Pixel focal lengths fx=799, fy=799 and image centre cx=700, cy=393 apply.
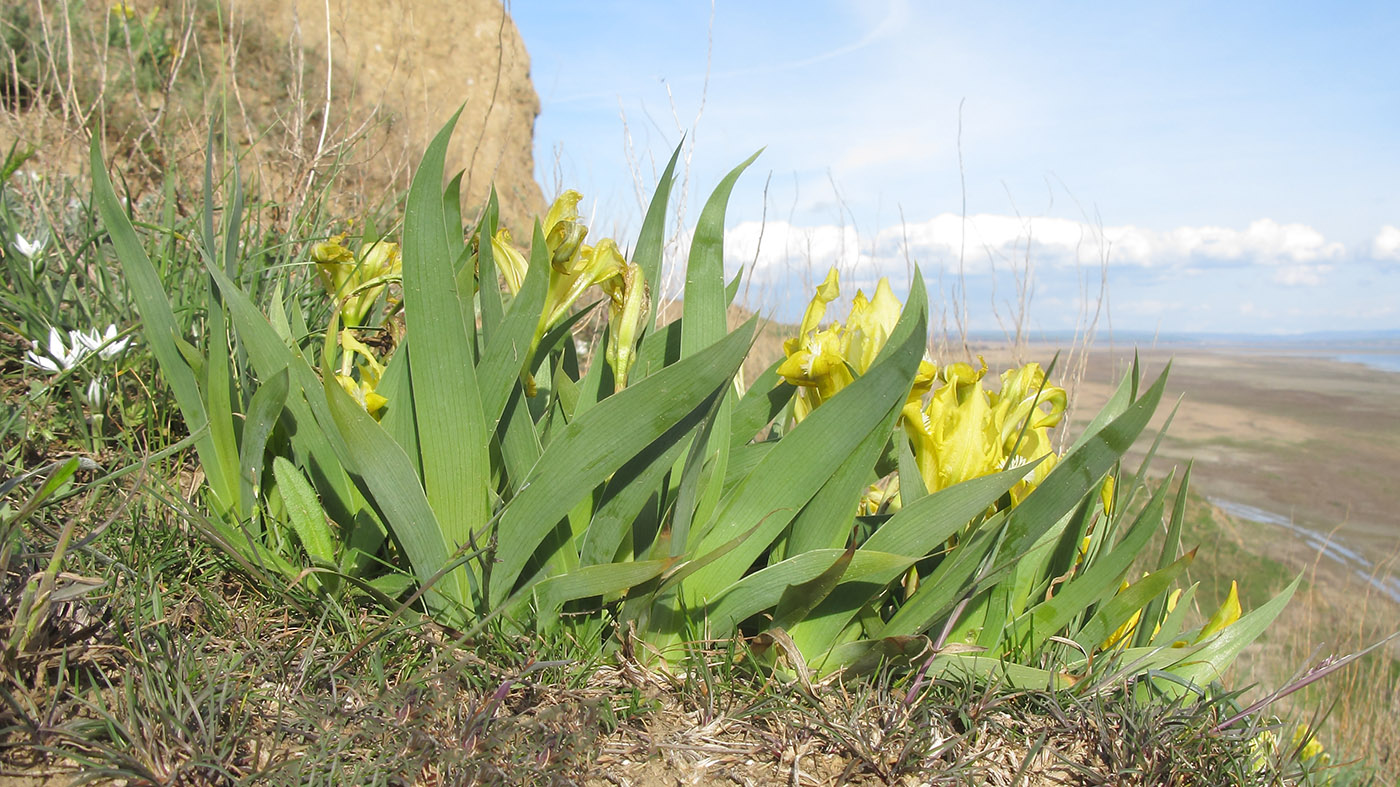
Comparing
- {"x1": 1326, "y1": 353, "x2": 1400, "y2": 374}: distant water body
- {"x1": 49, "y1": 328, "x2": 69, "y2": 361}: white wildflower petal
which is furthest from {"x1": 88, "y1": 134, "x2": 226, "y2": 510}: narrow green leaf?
{"x1": 1326, "y1": 353, "x2": 1400, "y2": 374}: distant water body

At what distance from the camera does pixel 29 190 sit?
246cm

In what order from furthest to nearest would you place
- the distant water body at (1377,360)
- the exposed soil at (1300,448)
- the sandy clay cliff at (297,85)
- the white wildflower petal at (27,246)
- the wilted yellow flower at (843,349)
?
1. the distant water body at (1377,360)
2. the exposed soil at (1300,448)
3. the sandy clay cliff at (297,85)
4. the white wildflower petal at (27,246)
5. the wilted yellow flower at (843,349)

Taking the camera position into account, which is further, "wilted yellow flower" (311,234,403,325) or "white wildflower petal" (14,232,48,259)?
"white wildflower petal" (14,232,48,259)

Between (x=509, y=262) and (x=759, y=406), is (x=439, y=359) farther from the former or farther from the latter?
(x=759, y=406)

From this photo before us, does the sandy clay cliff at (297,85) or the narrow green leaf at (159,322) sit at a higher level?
the sandy clay cliff at (297,85)

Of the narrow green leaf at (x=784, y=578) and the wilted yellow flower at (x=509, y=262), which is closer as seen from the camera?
the narrow green leaf at (x=784, y=578)

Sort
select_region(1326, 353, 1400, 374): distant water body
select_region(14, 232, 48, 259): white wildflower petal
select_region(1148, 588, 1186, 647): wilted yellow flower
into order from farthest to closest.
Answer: select_region(1326, 353, 1400, 374): distant water body, select_region(14, 232, 48, 259): white wildflower petal, select_region(1148, 588, 1186, 647): wilted yellow flower

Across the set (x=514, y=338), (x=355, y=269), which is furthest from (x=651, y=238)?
(x=355, y=269)

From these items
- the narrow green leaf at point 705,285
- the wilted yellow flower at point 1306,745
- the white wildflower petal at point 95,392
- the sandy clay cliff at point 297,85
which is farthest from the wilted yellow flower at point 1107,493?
the sandy clay cliff at point 297,85

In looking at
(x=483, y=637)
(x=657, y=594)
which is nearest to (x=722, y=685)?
(x=657, y=594)

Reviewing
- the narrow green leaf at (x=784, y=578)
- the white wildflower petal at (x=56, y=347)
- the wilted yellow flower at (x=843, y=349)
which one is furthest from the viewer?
the white wildflower petal at (x=56, y=347)

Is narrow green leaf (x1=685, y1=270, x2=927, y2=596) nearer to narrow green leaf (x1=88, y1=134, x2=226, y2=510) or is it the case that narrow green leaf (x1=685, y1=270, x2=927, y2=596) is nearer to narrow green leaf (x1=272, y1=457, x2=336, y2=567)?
narrow green leaf (x1=272, y1=457, x2=336, y2=567)

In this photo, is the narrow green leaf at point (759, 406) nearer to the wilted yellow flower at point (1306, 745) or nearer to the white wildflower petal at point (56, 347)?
the wilted yellow flower at point (1306, 745)

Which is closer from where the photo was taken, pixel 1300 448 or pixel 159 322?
pixel 159 322
